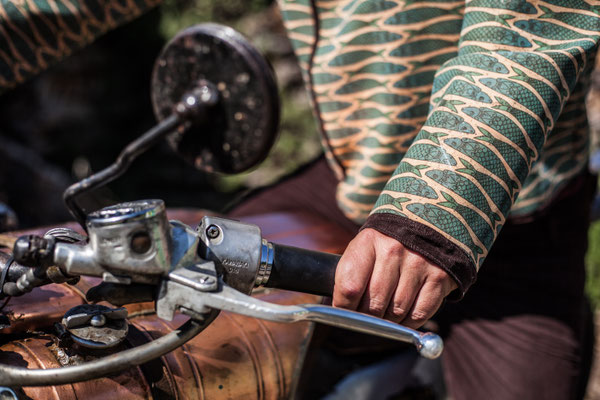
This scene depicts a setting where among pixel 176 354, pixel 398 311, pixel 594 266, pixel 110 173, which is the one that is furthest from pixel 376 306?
pixel 594 266

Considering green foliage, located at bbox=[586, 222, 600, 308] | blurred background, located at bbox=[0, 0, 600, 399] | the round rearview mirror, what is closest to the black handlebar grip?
the round rearview mirror

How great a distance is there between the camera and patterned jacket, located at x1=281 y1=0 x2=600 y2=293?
82 centimetres

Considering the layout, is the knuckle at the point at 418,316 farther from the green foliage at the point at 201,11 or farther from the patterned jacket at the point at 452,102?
the green foliage at the point at 201,11

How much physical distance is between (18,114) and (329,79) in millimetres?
3232

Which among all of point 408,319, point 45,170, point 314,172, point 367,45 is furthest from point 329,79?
point 45,170

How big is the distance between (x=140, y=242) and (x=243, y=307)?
15 cm

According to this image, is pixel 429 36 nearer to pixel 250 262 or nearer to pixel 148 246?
pixel 250 262

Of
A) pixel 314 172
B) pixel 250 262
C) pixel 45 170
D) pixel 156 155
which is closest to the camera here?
pixel 250 262

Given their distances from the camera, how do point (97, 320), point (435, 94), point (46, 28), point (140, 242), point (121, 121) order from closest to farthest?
point (140, 242) → point (97, 320) → point (435, 94) → point (46, 28) → point (121, 121)

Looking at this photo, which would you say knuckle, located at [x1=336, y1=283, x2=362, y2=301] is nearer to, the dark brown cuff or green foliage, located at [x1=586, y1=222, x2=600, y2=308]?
the dark brown cuff

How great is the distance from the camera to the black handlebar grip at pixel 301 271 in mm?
819

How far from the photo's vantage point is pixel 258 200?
1.64m

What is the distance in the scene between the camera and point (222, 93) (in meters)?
1.22

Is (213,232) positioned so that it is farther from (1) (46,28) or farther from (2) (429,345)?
(1) (46,28)
